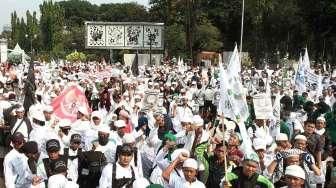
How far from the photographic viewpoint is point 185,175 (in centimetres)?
696

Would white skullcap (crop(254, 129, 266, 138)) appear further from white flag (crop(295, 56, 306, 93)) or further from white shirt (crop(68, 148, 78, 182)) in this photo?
white flag (crop(295, 56, 306, 93))

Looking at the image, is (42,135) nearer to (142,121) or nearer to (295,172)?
(142,121)

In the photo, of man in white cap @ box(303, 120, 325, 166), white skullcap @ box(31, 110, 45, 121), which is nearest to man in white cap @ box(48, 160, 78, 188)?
white skullcap @ box(31, 110, 45, 121)

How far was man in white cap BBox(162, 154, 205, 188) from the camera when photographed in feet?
22.5

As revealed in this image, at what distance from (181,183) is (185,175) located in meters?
0.21

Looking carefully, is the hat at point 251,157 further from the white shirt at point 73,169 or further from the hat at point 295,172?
the white shirt at point 73,169

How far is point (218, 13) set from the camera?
271 feet

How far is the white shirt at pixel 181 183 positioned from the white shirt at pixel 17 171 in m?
1.66

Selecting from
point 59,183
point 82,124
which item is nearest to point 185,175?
point 59,183

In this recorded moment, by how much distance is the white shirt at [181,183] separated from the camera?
22.6 ft

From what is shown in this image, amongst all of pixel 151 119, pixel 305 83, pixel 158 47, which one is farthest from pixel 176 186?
pixel 158 47

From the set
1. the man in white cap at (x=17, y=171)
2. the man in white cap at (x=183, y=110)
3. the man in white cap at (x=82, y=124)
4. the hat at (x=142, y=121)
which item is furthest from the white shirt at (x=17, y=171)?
the man in white cap at (x=183, y=110)

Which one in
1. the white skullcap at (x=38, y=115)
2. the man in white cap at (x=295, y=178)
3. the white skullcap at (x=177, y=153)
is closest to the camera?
the man in white cap at (x=295, y=178)

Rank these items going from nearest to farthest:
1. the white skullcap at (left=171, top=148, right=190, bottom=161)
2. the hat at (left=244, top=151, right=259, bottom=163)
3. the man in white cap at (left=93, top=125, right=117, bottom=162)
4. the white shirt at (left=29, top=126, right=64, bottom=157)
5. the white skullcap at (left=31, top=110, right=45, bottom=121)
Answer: the hat at (left=244, top=151, right=259, bottom=163) → the white skullcap at (left=171, top=148, right=190, bottom=161) → the man in white cap at (left=93, top=125, right=117, bottom=162) → the white shirt at (left=29, top=126, right=64, bottom=157) → the white skullcap at (left=31, top=110, right=45, bottom=121)
